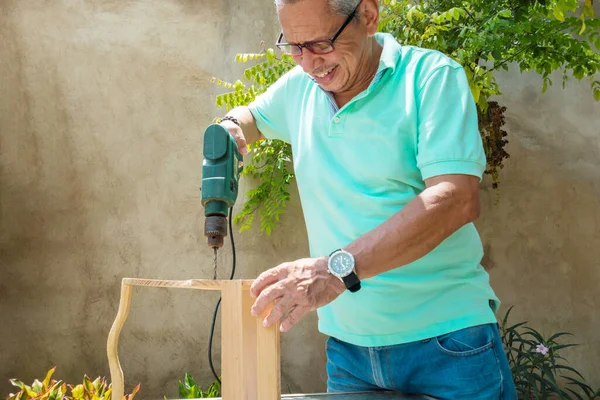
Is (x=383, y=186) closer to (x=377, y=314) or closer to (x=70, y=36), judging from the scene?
(x=377, y=314)

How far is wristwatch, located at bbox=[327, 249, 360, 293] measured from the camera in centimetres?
128

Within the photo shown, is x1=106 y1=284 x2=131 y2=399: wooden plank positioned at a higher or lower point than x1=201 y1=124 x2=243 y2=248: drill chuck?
lower

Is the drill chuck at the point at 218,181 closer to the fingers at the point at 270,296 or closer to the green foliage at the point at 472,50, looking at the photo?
the fingers at the point at 270,296

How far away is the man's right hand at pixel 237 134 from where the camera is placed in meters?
1.86

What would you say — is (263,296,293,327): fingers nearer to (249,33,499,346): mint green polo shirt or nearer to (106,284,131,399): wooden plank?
(249,33,499,346): mint green polo shirt

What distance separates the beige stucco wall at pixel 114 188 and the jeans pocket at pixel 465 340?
2.40 metres

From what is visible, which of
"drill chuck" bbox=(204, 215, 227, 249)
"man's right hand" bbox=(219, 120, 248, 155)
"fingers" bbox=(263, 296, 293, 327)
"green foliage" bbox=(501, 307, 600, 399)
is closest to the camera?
"fingers" bbox=(263, 296, 293, 327)

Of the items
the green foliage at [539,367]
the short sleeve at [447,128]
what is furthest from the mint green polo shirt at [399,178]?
the green foliage at [539,367]

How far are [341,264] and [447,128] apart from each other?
38 cm

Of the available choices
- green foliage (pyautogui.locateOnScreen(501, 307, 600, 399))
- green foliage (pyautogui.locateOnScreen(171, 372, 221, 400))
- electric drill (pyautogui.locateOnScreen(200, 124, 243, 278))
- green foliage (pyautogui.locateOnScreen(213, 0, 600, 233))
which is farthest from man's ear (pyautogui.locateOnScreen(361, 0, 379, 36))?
green foliage (pyautogui.locateOnScreen(501, 307, 600, 399))

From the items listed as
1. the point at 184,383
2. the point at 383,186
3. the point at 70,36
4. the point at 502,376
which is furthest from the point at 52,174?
the point at 502,376

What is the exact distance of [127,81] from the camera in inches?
149

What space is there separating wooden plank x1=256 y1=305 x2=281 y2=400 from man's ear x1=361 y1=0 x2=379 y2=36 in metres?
0.75

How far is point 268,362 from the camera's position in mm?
1283
